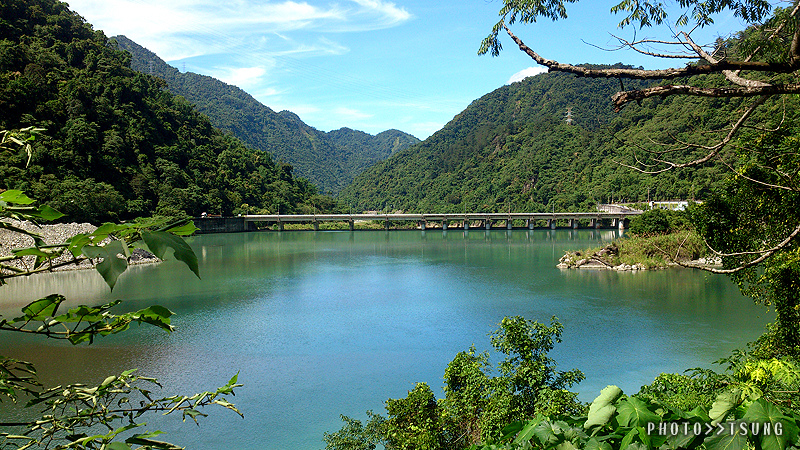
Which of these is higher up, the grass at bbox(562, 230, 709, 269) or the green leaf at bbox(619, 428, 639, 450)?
the green leaf at bbox(619, 428, 639, 450)

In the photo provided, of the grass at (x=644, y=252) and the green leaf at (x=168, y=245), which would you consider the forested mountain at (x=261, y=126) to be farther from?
→ the green leaf at (x=168, y=245)

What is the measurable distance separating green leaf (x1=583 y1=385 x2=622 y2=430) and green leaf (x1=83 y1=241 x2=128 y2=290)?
105 centimetres

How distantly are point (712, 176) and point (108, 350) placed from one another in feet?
112

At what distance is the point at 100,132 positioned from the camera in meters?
36.8

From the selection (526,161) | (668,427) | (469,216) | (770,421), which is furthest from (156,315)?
(526,161)

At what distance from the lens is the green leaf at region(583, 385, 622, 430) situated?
3.99ft

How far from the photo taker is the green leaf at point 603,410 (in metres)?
1.21

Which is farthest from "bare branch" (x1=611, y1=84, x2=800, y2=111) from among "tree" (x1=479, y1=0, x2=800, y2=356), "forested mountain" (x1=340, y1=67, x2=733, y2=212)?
"forested mountain" (x1=340, y1=67, x2=733, y2=212)

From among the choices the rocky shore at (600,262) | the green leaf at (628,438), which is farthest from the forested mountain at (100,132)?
the green leaf at (628,438)

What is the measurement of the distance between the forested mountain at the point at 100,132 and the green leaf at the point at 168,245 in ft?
88.7

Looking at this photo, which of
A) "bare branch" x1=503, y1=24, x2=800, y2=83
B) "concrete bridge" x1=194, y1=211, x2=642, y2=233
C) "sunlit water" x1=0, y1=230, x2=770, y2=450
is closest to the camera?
"bare branch" x1=503, y1=24, x2=800, y2=83

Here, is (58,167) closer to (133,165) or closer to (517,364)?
(133,165)

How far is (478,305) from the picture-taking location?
15.4 m

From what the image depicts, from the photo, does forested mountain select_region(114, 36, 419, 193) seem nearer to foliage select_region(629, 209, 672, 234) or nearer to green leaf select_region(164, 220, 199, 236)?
foliage select_region(629, 209, 672, 234)
